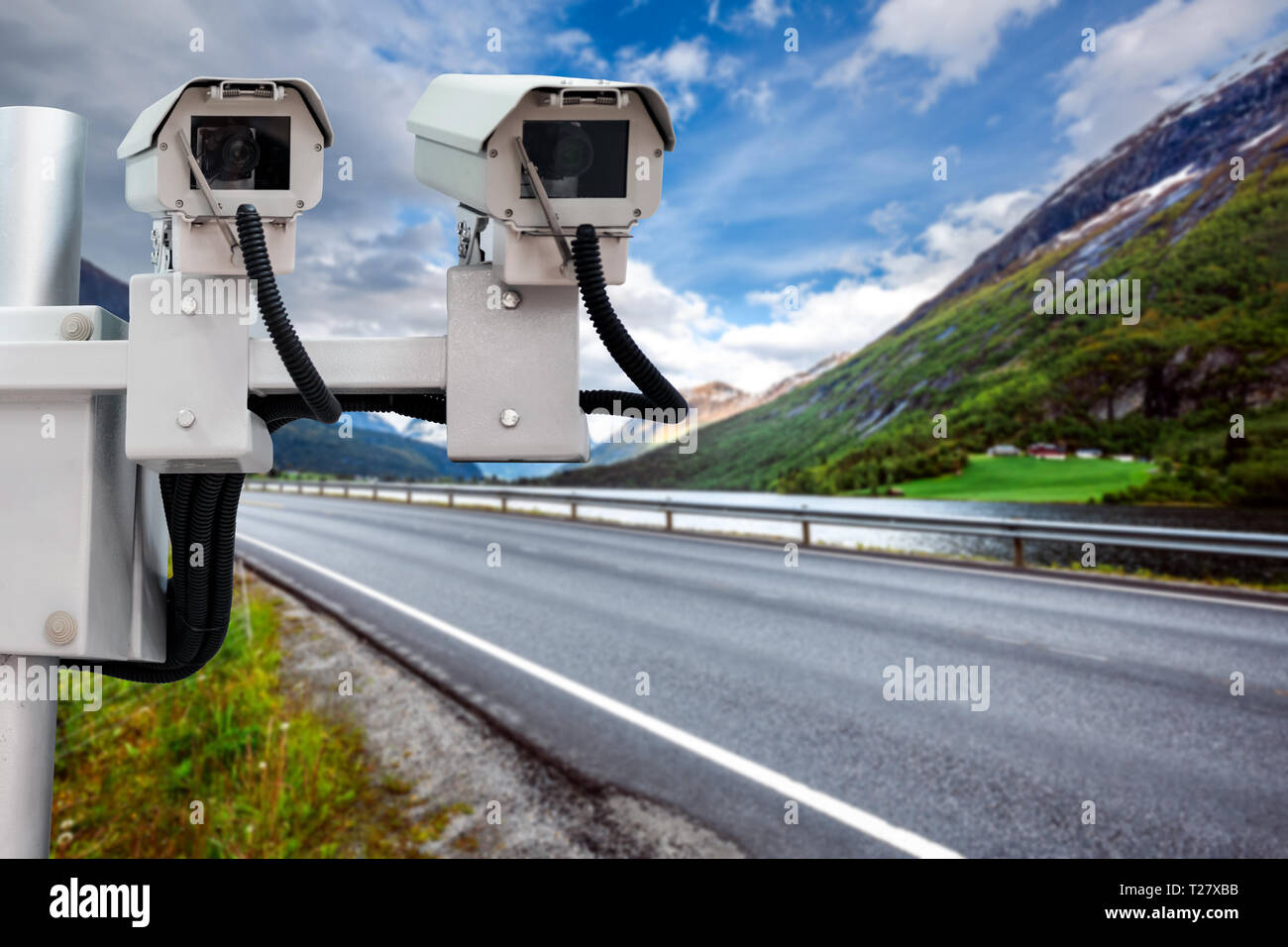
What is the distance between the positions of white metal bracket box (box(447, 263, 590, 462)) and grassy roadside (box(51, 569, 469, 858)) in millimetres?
2704

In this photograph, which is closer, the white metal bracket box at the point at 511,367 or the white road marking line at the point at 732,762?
the white metal bracket box at the point at 511,367

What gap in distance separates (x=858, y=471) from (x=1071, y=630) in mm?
33096

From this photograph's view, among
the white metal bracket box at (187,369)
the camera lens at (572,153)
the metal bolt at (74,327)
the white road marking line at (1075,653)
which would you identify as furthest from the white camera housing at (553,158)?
the white road marking line at (1075,653)

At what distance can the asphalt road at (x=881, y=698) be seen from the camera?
3.17 m

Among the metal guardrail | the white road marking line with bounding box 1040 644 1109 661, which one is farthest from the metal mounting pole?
the white road marking line with bounding box 1040 644 1109 661

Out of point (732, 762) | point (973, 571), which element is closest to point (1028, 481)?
point (973, 571)

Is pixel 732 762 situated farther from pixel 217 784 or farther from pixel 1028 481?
pixel 1028 481

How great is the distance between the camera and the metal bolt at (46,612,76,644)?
2.78ft

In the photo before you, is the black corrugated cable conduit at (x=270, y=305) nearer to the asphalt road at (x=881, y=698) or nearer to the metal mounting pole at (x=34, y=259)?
the metal mounting pole at (x=34, y=259)

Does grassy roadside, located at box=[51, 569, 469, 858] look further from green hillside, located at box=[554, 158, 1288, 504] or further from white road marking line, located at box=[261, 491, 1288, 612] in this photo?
green hillside, located at box=[554, 158, 1288, 504]

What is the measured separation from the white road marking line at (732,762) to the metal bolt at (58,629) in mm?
3087

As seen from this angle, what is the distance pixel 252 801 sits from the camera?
3014 mm

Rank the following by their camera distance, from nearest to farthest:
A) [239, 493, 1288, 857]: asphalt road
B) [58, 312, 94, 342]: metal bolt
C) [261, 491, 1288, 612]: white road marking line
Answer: [58, 312, 94, 342]: metal bolt, [239, 493, 1288, 857]: asphalt road, [261, 491, 1288, 612]: white road marking line

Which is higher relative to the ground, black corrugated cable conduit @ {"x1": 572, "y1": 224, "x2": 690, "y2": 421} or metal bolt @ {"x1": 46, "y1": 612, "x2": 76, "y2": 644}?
black corrugated cable conduit @ {"x1": 572, "y1": 224, "x2": 690, "y2": 421}
